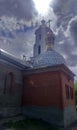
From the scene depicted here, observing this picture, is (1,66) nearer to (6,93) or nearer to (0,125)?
(6,93)

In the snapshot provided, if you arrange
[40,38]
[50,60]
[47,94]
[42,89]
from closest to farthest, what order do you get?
[47,94] < [42,89] < [50,60] < [40,38]

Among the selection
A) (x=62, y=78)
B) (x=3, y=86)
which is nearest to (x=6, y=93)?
(x=3, y=86)

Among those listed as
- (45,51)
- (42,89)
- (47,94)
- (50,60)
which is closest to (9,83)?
(42,89)

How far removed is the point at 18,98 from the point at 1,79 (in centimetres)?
303

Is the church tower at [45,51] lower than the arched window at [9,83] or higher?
higher

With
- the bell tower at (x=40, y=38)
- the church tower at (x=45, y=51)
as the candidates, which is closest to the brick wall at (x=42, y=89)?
Result: the church tower at (x=45, y=51)

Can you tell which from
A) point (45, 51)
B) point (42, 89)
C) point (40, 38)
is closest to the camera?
point (42, 89)

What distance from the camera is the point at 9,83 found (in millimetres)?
14852

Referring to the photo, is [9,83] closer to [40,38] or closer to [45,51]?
[45,51]

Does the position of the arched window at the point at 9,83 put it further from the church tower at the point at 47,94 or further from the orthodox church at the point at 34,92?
the church tower at the point at 47,94

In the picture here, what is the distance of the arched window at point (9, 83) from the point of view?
14292mm

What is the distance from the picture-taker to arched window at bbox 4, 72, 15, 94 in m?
14.3

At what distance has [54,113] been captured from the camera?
45.4 feet

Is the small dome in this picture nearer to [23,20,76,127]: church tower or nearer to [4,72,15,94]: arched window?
[23,20,76,127]: church tower
